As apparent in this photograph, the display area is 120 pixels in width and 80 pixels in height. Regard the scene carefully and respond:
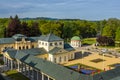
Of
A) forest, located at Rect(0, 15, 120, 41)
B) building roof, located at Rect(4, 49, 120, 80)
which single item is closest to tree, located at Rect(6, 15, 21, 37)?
forest, located at Rect(0, 15, 120, 41)

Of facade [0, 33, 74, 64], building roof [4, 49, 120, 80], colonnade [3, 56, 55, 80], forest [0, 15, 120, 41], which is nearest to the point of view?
building roof [4, 49, 120, 80]

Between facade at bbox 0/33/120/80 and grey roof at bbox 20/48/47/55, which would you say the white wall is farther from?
grey roof at bbox 20/48/47/55

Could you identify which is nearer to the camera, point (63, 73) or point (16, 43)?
point (63, 73)

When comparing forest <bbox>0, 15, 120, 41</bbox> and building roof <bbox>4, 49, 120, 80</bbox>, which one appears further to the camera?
forest <bbox>0, 15, 120, 41</bbox>

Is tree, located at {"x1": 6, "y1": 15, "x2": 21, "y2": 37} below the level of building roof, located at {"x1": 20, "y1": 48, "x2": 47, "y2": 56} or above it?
above

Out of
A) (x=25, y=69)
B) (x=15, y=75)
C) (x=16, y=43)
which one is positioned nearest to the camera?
(x=15, y=75)

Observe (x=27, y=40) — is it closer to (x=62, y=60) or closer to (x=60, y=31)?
(x=62, y=60)

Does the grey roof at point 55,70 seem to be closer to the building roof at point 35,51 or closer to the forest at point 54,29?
the building roof at point 35,51

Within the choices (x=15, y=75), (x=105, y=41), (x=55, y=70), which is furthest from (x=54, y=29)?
(x=55, y=70)

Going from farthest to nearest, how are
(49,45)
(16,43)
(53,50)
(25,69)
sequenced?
(16,43)
(49,45)
(53,50)
(25,69)

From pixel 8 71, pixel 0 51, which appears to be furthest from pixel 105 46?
pixel 8 71

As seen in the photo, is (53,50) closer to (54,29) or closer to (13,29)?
(13,29)

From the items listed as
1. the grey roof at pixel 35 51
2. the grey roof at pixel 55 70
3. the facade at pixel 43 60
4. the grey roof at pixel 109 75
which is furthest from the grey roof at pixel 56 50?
the grey roof at pixel 109 75

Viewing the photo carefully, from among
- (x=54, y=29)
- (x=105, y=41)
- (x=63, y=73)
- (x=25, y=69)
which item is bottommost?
(x=25, y=69)
